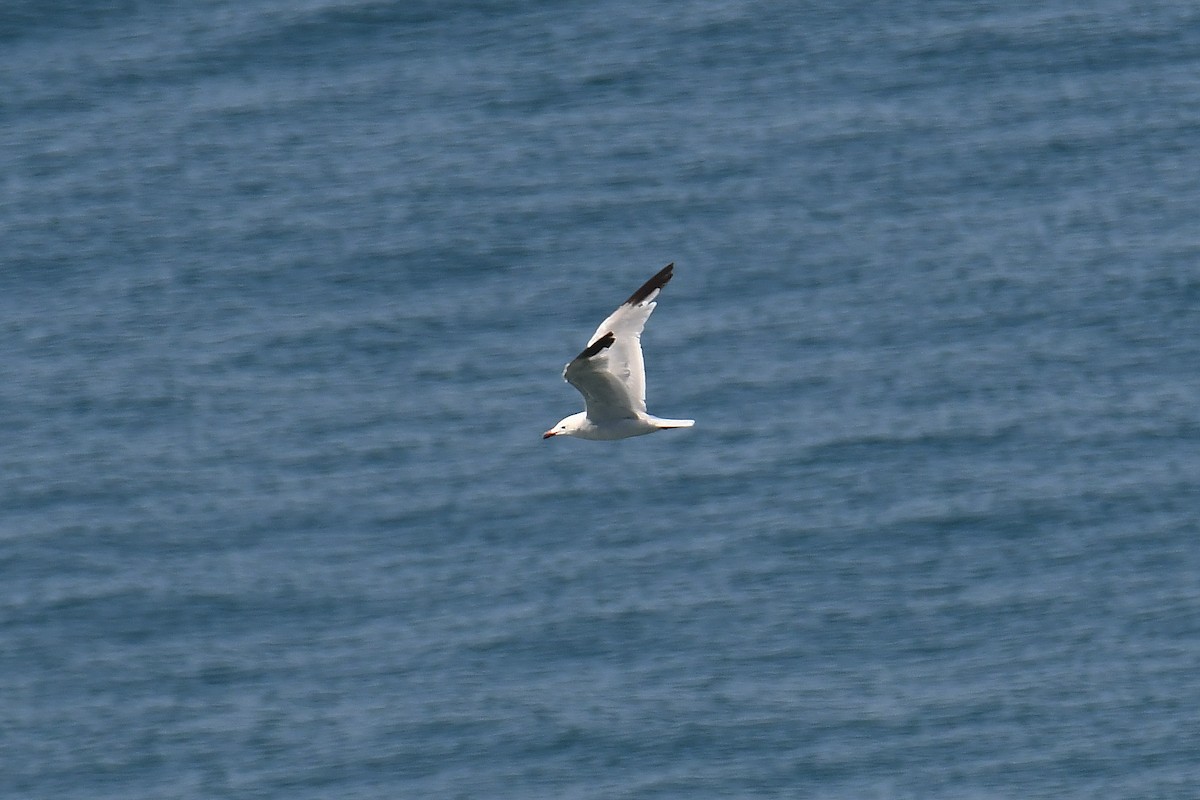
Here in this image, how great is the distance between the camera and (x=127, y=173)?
209 feet

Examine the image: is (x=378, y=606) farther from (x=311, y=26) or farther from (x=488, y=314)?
(x=311, y=26)

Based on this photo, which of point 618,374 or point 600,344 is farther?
point 618,374

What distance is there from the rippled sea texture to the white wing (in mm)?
16868

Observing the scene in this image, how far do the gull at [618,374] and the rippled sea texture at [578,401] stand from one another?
16.3m

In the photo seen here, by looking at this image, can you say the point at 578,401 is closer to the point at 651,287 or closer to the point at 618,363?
the point at 618,363

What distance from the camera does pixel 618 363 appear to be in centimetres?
2894

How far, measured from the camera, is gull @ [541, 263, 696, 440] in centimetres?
2825

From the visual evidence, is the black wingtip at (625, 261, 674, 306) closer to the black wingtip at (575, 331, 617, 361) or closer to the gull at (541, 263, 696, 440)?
the gull at (541, 263, 696, 440)

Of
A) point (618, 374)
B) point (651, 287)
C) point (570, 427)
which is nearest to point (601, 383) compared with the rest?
point (618, 374)

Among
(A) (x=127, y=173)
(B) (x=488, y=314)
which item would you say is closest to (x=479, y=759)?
(B) (x=488, y=314)

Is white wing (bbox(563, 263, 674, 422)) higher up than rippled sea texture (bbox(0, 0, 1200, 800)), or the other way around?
white wing (bbox(563, 263, 674, 422))

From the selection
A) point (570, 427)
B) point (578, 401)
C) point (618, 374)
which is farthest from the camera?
point (578, 401)

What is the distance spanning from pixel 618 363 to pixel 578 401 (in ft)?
81.9

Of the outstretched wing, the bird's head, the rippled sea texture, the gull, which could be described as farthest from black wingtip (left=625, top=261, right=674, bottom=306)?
the rippled sea texture
